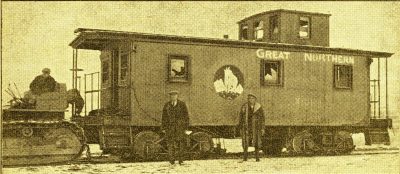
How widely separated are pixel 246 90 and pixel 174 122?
88.0 inches

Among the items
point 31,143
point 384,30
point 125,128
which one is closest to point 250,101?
point 125,128

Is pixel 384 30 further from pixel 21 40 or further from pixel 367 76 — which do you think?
pixel 21 40

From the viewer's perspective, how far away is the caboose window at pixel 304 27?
599 inches

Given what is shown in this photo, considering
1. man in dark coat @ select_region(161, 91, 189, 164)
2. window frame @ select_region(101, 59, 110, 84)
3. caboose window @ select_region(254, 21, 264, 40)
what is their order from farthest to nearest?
caboose window @ select_region(254, 21, 264, 40), window frame @ select_region(101, 59, 110, 84), man in dark coat @ select_region(161, 91, 189, 164)

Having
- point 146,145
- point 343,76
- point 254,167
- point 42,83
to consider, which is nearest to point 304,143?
point 343,76

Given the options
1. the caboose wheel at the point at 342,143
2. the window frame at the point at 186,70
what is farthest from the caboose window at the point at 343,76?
the window frame at the point at 186,70

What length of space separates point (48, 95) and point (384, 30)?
23.5 ft

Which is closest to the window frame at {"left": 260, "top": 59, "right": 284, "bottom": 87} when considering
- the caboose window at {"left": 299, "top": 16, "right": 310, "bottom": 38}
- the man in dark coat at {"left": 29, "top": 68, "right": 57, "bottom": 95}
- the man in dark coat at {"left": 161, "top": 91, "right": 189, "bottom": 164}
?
the caboose window at {"left": 299, "top": 16, "right": 310, "bottom": 38}

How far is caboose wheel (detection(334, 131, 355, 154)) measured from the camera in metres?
14.5

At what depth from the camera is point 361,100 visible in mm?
14906

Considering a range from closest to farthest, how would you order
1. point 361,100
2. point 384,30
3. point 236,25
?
point 384,30 < point 361,100 < point 236,25

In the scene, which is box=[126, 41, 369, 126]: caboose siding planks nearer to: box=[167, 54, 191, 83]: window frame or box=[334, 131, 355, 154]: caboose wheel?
box=[167, 54, 191, 83]: window frame

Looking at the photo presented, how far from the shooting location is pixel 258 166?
38.4 ft

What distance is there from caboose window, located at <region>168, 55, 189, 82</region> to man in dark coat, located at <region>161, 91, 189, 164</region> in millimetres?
827
